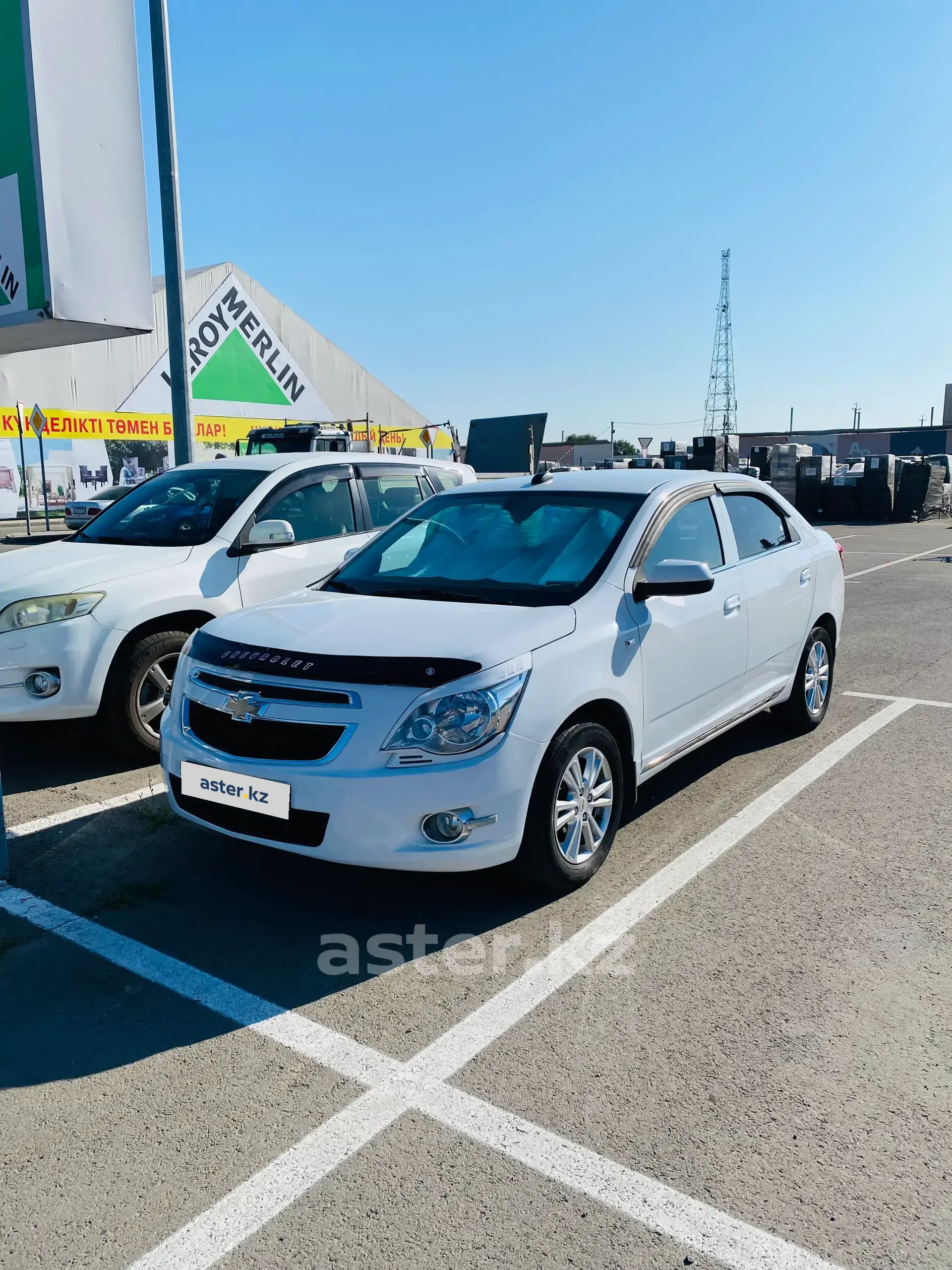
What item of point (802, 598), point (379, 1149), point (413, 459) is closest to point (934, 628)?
point (802, 598)

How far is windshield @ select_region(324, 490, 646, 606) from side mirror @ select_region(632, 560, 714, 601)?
8.1 inches

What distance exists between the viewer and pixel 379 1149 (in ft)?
7.82

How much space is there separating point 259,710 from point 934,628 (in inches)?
327

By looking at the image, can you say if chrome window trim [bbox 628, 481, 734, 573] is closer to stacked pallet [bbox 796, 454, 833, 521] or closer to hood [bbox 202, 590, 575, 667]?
hood [bbox 202, 590, 575, 667]

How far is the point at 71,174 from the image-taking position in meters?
7.30

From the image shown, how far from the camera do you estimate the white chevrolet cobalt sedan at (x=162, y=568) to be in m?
5.11

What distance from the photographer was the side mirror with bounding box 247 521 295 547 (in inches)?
228

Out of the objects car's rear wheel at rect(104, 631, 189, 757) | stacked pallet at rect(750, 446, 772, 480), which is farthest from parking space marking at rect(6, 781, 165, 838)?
stacked pallet at rect(750, 446, 772, 480)

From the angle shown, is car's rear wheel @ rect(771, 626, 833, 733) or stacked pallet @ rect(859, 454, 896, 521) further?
stacked pallet @ rect(859, 454, 896, 521)

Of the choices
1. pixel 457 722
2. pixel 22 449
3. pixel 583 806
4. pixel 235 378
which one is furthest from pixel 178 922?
pixel 235 378

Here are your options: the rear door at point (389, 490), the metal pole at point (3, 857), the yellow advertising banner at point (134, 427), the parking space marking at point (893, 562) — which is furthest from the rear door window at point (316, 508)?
the yellow advertising banner at point (134, 427)

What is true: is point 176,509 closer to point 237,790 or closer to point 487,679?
point 237,790

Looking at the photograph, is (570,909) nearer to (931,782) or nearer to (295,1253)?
(295,1253)

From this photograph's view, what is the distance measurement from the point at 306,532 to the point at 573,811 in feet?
11.3
